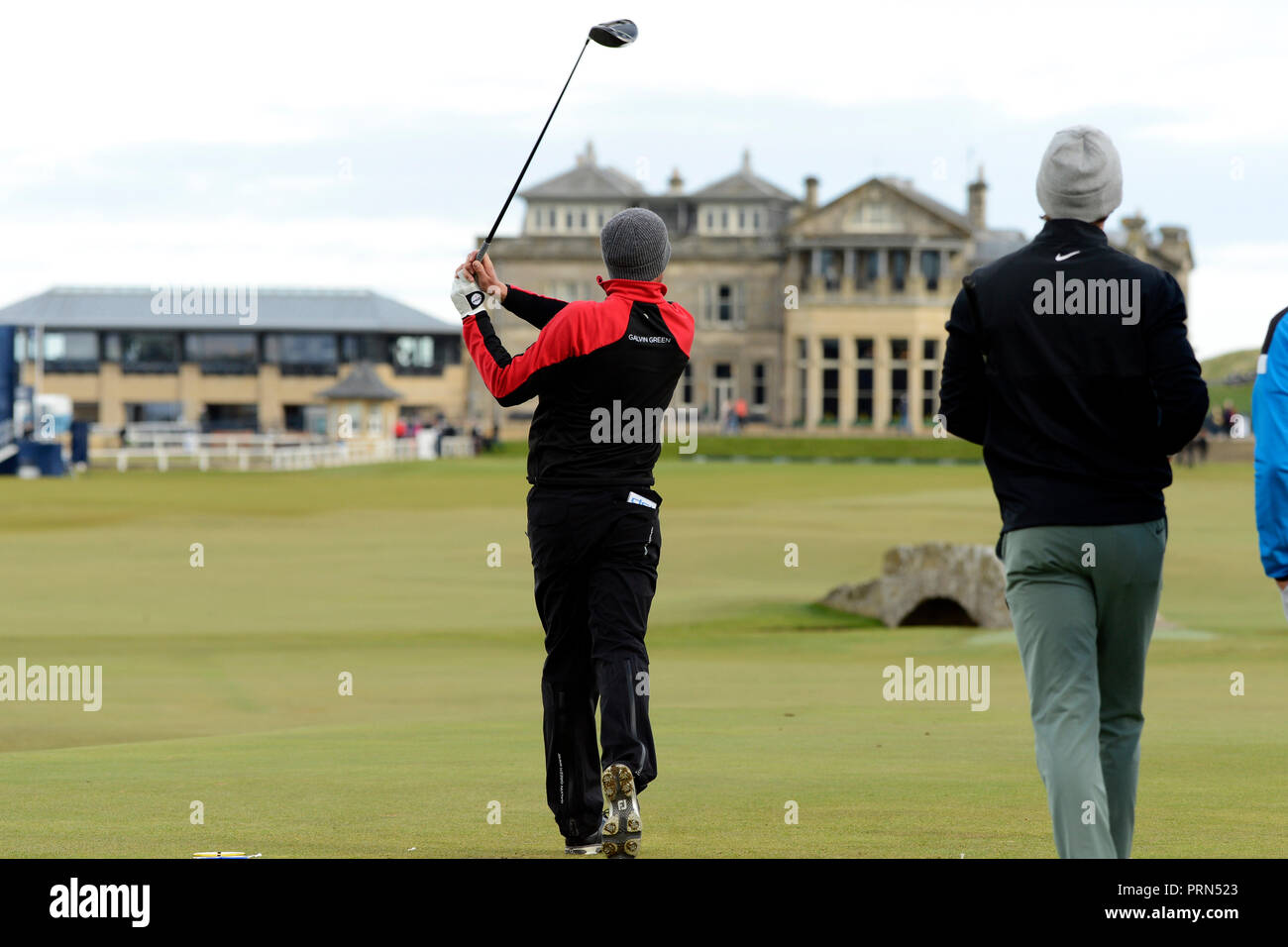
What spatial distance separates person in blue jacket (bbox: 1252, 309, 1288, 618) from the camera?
5.15 m

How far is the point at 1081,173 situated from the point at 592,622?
2302 mm

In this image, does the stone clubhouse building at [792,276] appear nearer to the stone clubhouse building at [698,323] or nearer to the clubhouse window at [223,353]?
the stone clubhouse building at [698,323]

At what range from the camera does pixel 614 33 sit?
7.87 meters

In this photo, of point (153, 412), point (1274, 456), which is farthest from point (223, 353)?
point (1274, 456)

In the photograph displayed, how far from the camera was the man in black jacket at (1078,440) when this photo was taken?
5109 millimetres

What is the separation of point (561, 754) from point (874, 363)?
3505 inches

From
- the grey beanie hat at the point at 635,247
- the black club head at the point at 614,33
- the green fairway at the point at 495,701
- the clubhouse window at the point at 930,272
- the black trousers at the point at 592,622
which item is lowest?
the green fairway at the point at 495,701

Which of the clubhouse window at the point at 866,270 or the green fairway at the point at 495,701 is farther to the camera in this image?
the clubhouse window at the point at 866,270

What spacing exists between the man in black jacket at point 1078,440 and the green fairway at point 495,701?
1.14m

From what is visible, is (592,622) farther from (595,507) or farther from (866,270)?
(866,270)

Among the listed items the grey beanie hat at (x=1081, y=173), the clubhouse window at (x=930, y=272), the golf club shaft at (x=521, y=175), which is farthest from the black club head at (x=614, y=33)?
the clubhouse window at (x=930, y=272)

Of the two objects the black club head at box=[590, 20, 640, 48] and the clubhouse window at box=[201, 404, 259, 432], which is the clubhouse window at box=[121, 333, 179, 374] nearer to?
the clubhouse window at box=[201, 404, 259, 432]

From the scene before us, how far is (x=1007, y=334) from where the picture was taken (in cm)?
522
